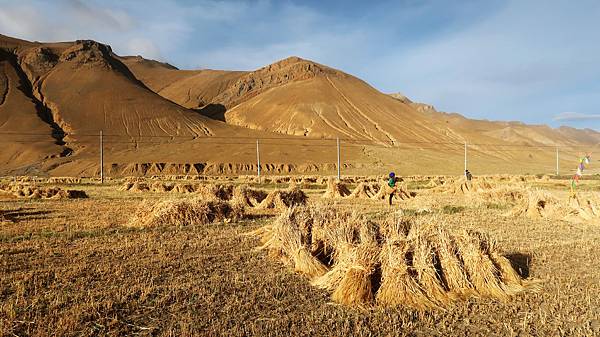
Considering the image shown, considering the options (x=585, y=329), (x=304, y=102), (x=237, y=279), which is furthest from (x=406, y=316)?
(x=304, y=102)

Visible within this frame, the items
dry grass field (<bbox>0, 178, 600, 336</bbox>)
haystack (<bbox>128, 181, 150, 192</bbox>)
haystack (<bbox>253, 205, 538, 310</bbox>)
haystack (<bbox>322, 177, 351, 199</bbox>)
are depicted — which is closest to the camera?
dry grass field (<bbox>0, 178, 600, 336</bbox>)

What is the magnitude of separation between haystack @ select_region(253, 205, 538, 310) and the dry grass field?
247 millimetres

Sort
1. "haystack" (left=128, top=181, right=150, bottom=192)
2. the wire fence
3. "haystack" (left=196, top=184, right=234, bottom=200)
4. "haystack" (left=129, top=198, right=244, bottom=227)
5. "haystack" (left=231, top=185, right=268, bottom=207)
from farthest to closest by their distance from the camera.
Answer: the wire fence → "haystack" (left=128, top=181, right=150, bottom=192) → "haystack" (left=196, top=184, right=234, bottom=200) → "haystack" (left=231, top=185, right=268, bottom=207) → "haystack" (left=129, top=198, right=244, bottom=227)

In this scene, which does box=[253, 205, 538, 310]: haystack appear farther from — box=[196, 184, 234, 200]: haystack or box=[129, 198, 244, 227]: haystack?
box=[196, 184, 234, 200]: haystack

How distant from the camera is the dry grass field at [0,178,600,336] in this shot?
5543mm

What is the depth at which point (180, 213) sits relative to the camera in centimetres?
1416

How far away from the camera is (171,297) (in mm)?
6574

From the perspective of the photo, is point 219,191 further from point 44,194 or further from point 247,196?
point 44,194

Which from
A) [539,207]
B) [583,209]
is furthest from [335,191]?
[583,209]

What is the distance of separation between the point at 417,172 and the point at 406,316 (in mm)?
68938

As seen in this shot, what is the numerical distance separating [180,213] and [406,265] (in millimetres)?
9085

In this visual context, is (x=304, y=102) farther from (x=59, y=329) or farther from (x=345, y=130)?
(x=59, y=329)

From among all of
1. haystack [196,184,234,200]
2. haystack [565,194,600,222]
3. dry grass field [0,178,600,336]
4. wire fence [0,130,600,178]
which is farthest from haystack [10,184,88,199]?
wire fence [0,130,600,178]

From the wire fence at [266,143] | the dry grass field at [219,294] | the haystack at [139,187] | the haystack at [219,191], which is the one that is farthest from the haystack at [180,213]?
the wire fence at [266,143]
